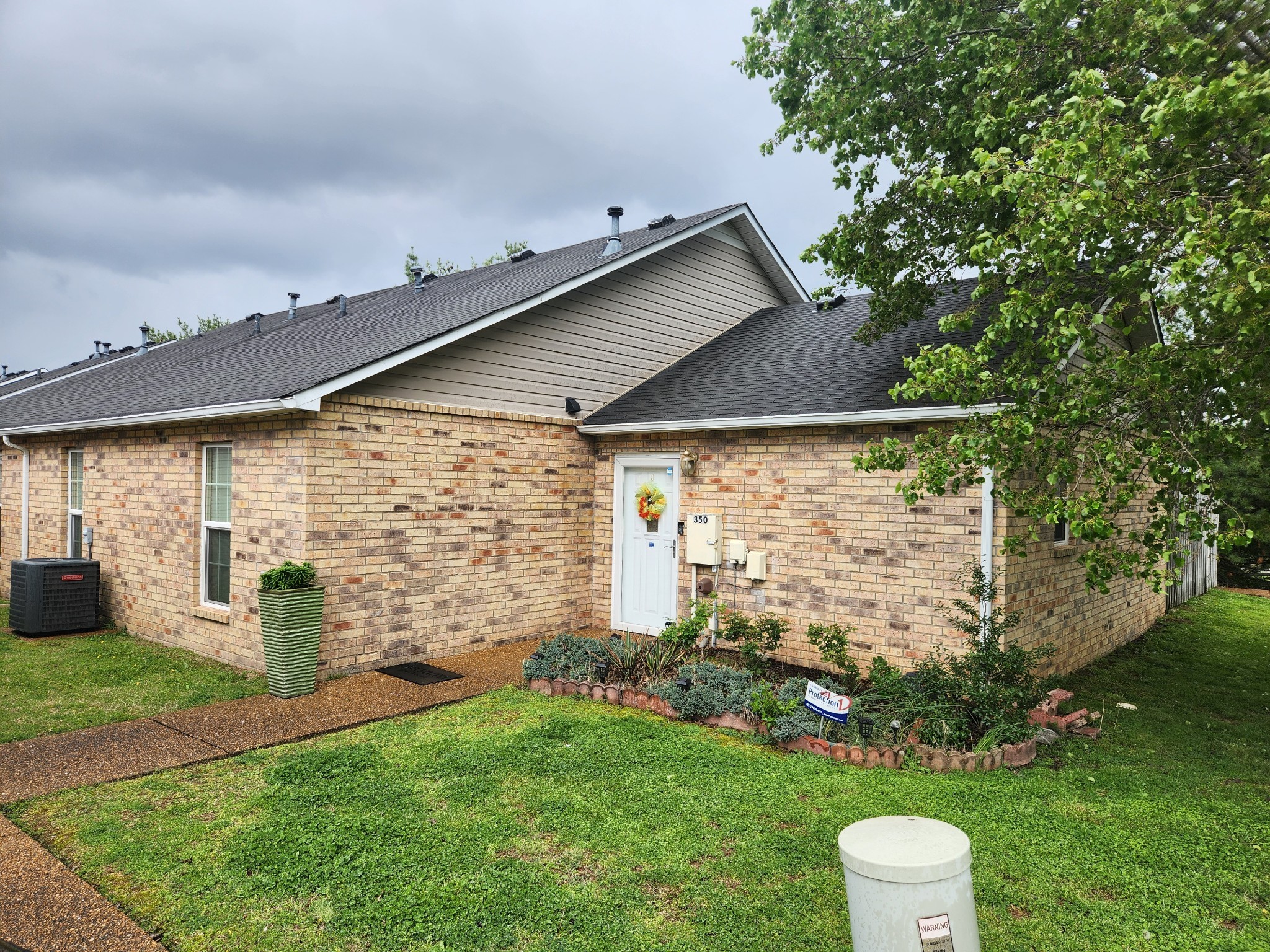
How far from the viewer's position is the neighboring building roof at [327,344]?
784 cm

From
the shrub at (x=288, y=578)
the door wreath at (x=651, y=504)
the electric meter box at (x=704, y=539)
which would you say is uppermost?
the door wreath at (x=651, y=504)

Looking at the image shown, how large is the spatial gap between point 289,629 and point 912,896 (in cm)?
619

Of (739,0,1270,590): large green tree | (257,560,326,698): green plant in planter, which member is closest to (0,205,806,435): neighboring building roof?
(257,560,326,698): green plant in planter

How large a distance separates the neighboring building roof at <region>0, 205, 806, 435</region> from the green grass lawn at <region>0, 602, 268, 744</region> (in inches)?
108

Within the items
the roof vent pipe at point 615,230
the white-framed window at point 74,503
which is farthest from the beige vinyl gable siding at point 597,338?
the white-framed window at point 74,503

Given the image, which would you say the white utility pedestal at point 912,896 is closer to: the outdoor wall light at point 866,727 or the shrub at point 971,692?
the outdoor wall light at point 866,727

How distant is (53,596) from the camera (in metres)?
9.67

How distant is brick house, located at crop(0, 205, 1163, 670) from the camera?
7.60 metres

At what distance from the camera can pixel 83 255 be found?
3897 centimetres

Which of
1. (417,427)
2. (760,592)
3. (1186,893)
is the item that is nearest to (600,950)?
(1186,893)

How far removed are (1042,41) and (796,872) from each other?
21.7ft

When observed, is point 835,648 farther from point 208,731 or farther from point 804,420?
point 208,731

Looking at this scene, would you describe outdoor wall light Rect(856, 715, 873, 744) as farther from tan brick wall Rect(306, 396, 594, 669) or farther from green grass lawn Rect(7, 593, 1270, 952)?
tan brick wall Rect(306, 396, 594, 669)

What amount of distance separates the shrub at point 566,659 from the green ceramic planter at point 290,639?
2061mm
